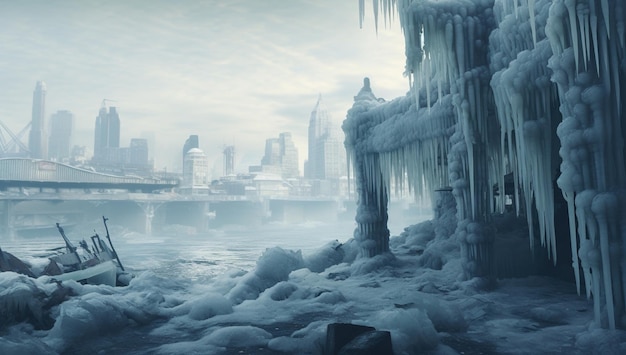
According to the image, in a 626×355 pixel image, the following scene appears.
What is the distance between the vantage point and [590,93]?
6.37 m

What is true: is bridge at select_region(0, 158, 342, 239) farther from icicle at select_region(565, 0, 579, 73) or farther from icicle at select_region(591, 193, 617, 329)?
icicle at select_region(591, 193, 617, 329)

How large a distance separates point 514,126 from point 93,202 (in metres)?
75.7

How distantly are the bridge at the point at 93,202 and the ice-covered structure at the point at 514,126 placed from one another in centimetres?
6417

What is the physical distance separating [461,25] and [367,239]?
828 cm

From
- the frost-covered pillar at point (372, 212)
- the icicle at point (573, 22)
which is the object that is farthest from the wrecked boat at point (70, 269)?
the icicle at point (573, 22)

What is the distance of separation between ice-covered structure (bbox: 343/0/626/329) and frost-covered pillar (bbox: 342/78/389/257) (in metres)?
0.04

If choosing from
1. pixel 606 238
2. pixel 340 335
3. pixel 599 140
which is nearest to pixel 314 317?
pixel 340 335

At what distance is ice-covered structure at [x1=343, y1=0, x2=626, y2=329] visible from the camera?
6.29m

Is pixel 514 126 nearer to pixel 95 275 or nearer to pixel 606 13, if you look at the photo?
pixel 606 13

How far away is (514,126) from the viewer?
864 cm

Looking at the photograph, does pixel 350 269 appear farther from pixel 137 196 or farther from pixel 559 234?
pixel 137 196

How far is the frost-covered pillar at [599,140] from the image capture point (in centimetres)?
618

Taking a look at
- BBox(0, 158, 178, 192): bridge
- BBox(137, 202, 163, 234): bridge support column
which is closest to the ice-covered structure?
BBox(137, 202, 163, 234): bridge support column

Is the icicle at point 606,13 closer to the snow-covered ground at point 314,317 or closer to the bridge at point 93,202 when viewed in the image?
the snow-covered ground at point 314,317
